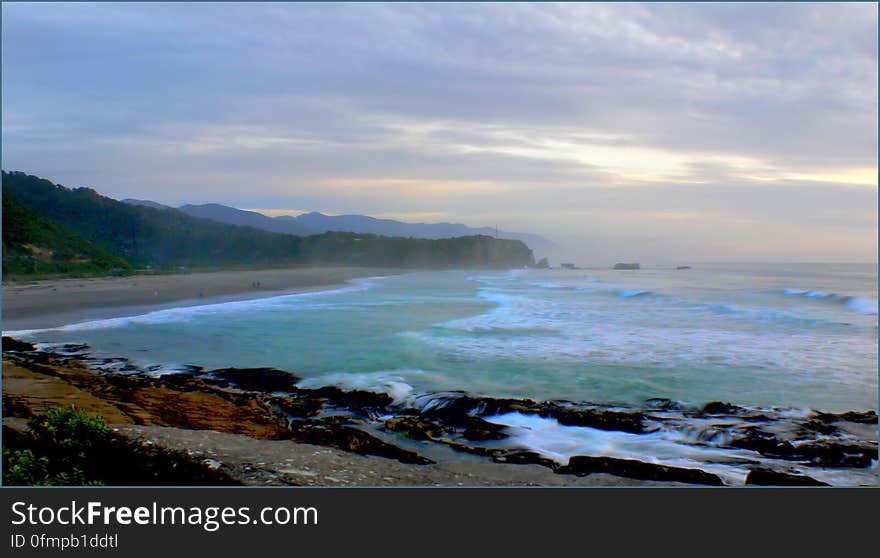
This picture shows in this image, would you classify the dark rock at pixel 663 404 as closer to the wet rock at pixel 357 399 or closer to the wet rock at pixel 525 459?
the wet rock at pixel 525 459

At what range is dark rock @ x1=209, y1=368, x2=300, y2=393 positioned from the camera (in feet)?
28.2

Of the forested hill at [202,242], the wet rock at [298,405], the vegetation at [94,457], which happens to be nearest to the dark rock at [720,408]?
the wet rock at [298,405]

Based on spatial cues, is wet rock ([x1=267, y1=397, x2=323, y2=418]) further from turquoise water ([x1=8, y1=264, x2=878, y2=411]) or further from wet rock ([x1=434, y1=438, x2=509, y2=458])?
wet rock ([x1=434, y1=438, x2=509, y2=458])

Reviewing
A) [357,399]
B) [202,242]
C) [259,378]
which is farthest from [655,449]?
[202,242]

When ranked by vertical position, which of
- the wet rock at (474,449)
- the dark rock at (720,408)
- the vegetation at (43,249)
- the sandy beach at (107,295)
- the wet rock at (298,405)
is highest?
the vegetation at (43,249)

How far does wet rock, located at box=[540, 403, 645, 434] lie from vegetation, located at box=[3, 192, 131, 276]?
80.3 feet

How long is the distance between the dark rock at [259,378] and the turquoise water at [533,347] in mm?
427

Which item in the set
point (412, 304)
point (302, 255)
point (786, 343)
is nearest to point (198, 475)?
point (786, 343)

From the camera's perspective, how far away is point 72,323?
14758 mm

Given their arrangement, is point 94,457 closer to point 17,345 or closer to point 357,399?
point 357,399

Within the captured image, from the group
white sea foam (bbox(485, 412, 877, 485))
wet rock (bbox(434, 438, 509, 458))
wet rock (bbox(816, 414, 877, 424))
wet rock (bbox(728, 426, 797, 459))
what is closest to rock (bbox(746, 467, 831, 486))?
white sea foam (bbox(485, 412, 877, 485))

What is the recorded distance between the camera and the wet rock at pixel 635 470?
5.22m

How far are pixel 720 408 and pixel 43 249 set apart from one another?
29.5 metres
